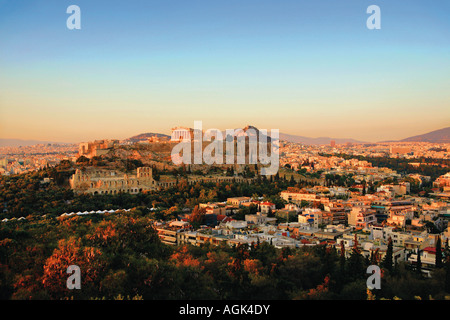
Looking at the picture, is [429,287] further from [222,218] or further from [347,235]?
[222,218]

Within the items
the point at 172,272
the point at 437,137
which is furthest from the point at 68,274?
the point at 437,137

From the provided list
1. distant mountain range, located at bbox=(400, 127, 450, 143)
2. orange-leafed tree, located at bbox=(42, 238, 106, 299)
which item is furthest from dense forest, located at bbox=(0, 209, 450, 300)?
distant mountain range, located at bbox=(400, 127, 450, 143)

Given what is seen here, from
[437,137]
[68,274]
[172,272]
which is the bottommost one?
[172,272]

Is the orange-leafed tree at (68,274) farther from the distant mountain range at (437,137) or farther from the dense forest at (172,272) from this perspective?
the distant mountain range at (437,137)

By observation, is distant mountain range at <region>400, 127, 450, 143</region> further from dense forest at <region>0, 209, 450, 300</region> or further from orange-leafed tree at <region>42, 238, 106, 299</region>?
orange-leafed tree at <region>42, 238, 106, 299</region>

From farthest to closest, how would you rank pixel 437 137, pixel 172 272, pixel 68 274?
pixel 437 137, pixel 172 272, pixel 68 274

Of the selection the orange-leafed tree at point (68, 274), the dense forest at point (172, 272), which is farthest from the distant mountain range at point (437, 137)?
the orange-leafed tree at point (68, 274)

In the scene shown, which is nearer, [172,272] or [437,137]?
[172,272]

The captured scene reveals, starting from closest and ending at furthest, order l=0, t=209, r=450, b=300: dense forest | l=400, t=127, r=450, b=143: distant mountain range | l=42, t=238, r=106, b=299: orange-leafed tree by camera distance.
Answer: l=42, t=238, r=106, b=299: orange-leafed tree, l=0, t=209, r=450, b=300: dense forest, l=400, t=127, r=450, b=143: distant mountain range

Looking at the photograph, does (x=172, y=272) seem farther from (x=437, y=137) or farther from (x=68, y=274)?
→ (x=437, y=137)
